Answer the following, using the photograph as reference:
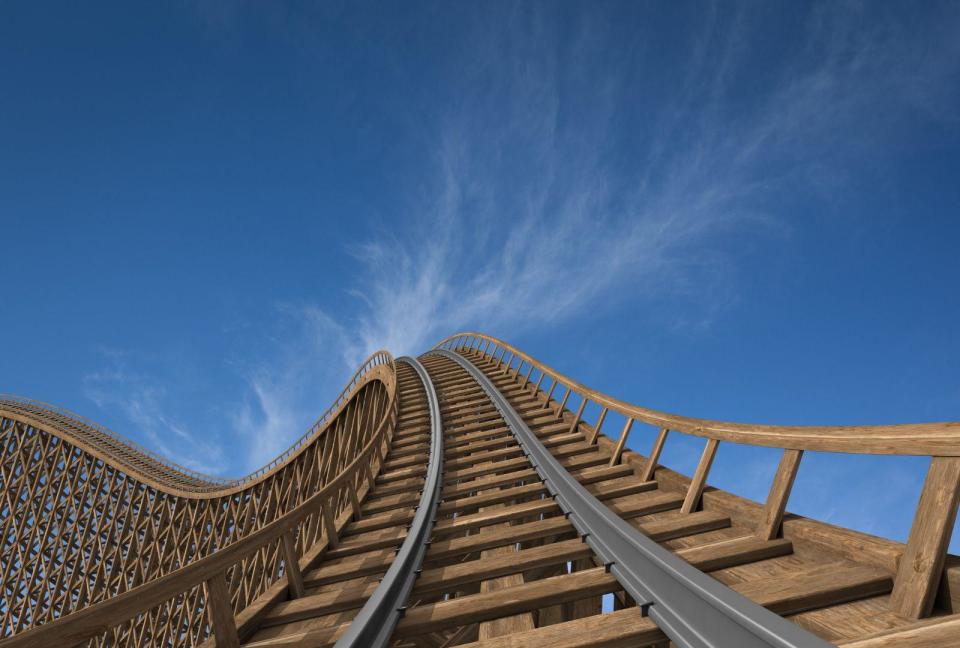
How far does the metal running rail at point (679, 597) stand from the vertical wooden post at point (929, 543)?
50 cm

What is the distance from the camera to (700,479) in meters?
3.11

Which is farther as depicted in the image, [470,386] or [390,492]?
[470,386]

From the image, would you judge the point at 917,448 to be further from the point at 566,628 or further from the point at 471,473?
the point at 471,473

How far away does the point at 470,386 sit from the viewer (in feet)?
35.6

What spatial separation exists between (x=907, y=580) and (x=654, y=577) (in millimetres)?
794

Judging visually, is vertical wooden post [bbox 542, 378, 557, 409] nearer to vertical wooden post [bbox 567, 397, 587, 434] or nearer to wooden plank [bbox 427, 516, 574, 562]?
vertical wooden post [bbox 567, 397, 587, 434]

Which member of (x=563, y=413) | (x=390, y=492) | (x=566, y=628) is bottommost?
(x=566, y=628)

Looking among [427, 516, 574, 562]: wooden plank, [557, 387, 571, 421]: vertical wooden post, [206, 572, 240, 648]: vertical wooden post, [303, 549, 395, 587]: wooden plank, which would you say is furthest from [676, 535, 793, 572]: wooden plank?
[557, 387, 571, 421]: vertical wooden post

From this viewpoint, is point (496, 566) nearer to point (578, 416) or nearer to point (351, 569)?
point (351, 569)

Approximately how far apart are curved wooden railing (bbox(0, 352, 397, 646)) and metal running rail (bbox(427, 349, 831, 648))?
336 inches

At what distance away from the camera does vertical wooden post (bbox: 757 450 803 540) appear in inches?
93.3

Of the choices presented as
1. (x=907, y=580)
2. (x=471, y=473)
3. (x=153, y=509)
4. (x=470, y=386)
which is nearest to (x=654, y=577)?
(x=907, y=580)

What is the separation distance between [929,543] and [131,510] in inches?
1059

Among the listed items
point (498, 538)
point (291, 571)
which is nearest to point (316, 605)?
point (291, 571)
